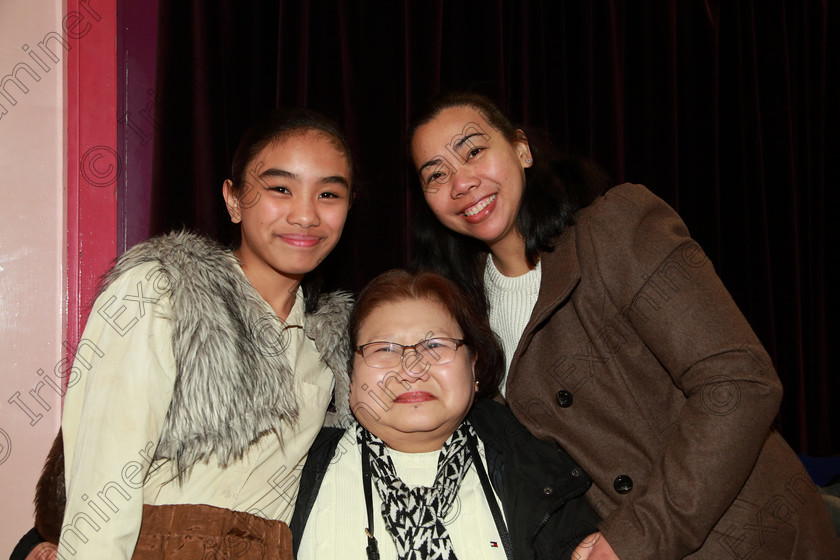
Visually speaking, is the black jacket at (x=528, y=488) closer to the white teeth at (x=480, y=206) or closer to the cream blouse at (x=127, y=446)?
the cream blouse at (x=127, y=446)

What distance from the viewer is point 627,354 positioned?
1.54m

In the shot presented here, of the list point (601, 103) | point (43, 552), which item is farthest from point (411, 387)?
point (601, 103)

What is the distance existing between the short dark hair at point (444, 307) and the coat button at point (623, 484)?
467mm

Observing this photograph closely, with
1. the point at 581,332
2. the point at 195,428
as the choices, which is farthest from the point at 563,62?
the point at 195,428

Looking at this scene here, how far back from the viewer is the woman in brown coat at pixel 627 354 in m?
1.33

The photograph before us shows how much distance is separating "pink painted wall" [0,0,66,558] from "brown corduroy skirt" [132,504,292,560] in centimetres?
89

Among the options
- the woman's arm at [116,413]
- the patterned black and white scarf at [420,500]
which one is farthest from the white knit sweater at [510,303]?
the woman's arm at [116,413]

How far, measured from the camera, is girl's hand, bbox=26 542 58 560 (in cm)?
149

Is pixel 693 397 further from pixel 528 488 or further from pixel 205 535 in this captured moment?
pixel 205 535

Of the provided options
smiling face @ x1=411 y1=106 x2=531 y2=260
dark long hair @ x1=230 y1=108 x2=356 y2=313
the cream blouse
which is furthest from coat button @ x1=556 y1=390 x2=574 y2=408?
dark long hair @ x1=230 y1=108 x2=356 y2=313

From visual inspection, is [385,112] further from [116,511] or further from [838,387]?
[838,387]

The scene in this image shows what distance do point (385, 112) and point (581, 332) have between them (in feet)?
3.97

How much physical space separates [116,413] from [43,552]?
0.56 m

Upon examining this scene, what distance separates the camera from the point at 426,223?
83.5 inches
